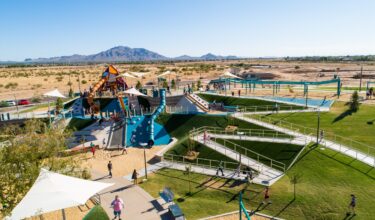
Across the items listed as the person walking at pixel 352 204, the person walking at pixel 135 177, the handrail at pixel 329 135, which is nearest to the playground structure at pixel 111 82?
the handrail at pixel 329 135

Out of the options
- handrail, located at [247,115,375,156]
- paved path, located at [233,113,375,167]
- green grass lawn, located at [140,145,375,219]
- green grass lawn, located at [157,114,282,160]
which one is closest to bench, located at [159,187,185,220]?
green grass lawn, located at [140,145,375,219]

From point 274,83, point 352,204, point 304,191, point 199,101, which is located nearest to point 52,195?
point 304,191

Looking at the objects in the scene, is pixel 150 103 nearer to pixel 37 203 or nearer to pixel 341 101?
pixel 341 101

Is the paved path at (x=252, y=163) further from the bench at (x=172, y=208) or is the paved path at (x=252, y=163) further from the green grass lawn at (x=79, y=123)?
the green grass lawn at (x=79, y=123)

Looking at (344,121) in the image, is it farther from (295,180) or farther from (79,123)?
(79,123)

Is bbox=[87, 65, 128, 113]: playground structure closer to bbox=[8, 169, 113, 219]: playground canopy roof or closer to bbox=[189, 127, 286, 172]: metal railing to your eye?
bbox=[189, 127, 286, 172]: metal railing

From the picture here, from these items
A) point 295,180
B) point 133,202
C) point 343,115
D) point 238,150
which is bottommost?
point 133,202

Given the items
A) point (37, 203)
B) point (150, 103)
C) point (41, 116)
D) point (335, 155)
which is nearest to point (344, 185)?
point (335, 155)

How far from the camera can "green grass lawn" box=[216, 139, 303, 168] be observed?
22184mm

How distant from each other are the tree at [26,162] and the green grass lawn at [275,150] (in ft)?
45.4

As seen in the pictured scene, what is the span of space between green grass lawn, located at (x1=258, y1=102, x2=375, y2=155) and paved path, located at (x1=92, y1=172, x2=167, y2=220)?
16326 millimetres

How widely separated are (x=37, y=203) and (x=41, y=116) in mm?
31409

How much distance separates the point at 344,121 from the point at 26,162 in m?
28.5

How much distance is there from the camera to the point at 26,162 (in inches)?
566
